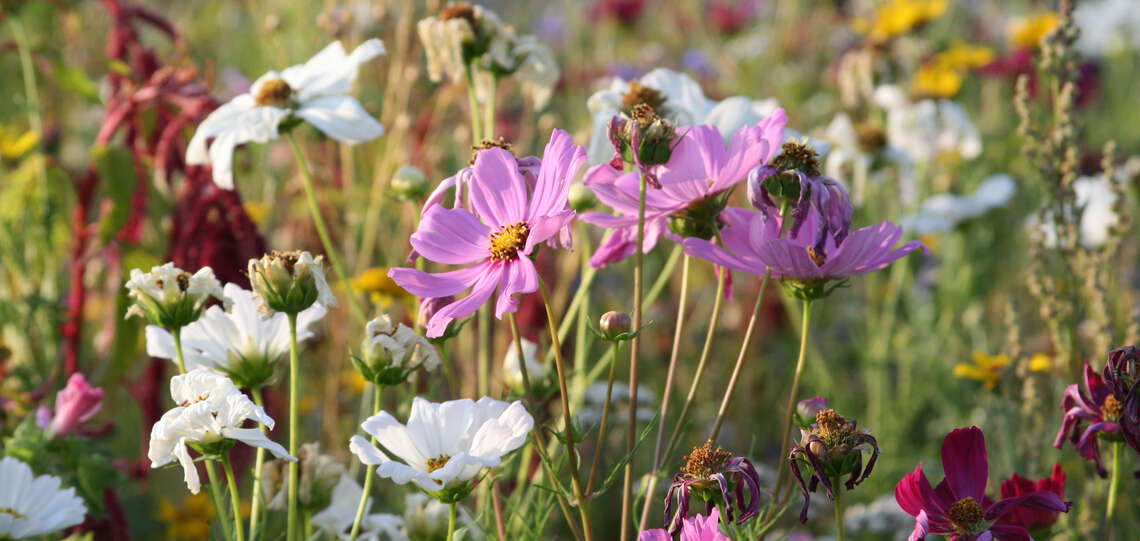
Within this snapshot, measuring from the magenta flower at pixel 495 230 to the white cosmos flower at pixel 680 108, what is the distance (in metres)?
0.17

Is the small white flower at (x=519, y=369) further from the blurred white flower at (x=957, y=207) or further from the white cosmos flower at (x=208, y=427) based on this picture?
the blurred white flower at (x=957, y=207)

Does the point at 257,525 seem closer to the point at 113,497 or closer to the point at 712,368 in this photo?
the point at 113,497

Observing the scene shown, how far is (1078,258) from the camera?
3.21 feet

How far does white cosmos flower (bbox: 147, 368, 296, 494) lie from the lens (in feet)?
1.68

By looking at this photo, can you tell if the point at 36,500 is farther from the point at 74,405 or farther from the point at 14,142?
A: the point at 14,142

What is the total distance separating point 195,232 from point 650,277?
3.38 ft

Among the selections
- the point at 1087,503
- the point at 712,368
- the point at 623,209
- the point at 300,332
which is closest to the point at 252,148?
the point at 712,368

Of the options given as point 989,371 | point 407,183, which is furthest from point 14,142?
point 989,371

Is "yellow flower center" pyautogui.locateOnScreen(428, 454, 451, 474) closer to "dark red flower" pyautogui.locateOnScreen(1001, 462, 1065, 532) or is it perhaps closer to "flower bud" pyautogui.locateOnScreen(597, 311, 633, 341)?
"flower bud" pyautogui.locateOnScreen(597, 311, 633, 341)

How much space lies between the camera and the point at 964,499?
543 millimetres

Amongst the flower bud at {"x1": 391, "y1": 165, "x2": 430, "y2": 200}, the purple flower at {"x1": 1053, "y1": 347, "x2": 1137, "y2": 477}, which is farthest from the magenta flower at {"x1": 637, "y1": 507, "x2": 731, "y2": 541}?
the flower bud at {"x1": 391, "y1": 165, "x2": 430, "y2": 200}

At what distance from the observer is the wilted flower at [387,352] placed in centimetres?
59

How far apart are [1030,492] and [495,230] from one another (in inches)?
13.7

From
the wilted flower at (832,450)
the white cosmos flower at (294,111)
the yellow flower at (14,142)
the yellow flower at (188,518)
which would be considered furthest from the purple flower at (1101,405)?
the yellow flower at (14,142)
